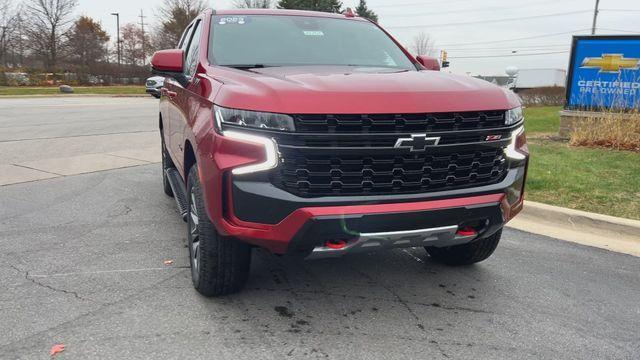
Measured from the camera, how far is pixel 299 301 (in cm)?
350

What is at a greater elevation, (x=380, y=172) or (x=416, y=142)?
(x=416, y=142)

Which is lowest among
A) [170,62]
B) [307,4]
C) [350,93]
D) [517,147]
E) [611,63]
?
[517,147]

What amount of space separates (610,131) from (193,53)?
755 centimetres

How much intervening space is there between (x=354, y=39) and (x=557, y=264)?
8.16 ft

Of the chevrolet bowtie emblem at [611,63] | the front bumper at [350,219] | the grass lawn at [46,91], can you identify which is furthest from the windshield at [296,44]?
the grass lawn at [46,91]

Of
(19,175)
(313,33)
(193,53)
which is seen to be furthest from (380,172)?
(19,175)

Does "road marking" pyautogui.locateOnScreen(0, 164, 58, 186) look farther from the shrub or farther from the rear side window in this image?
the shrub

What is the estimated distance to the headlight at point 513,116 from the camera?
3248 mm

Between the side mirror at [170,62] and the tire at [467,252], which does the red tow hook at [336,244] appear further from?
the side mirror at [170,62]

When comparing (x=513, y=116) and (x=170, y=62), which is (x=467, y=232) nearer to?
(x=513, y=116)

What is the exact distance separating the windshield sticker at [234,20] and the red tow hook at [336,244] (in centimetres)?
218

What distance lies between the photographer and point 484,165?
3199mm

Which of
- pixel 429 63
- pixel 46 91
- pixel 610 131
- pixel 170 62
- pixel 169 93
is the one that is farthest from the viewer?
pixel 46 91

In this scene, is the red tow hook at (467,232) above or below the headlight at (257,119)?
below
